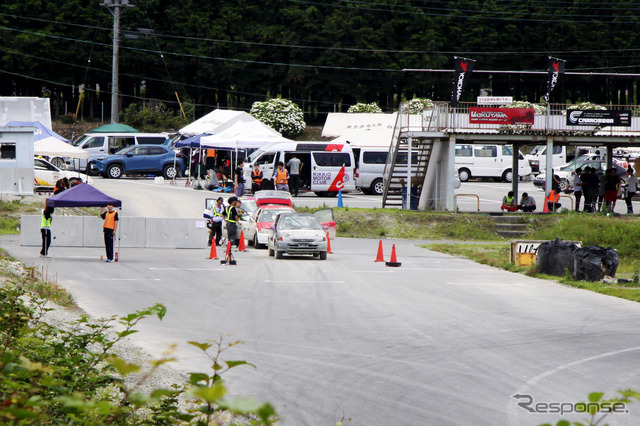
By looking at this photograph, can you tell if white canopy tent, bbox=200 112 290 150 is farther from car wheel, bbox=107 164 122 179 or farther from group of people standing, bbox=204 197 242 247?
group of people standing, bbox=204 197 242 247

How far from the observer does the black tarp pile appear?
2167 cm

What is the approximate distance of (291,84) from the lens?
3135 inches

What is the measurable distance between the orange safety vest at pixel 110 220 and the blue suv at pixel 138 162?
2430cm

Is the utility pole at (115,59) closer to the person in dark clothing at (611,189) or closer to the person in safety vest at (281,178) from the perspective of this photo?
the person in safety vest at (281,178)

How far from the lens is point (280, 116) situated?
6481cm

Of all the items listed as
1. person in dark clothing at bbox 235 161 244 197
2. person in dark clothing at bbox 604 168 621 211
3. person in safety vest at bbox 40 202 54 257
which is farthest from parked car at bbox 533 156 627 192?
person in safety vest at bbox 40 202 54 257

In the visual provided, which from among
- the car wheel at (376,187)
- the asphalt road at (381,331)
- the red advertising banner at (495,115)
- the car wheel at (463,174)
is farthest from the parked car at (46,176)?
the car wheel at (463,174)

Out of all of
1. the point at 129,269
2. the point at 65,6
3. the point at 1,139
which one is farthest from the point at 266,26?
the point at 129,269

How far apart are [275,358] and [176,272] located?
10.4 m

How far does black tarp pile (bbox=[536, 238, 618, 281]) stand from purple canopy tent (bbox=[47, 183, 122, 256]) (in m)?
11.9

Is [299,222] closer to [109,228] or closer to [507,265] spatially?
[109,228]

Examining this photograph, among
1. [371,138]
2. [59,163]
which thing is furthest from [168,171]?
[371,138]

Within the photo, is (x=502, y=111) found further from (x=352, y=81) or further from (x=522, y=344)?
(x=352, y=81)

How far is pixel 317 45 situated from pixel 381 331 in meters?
66.3
